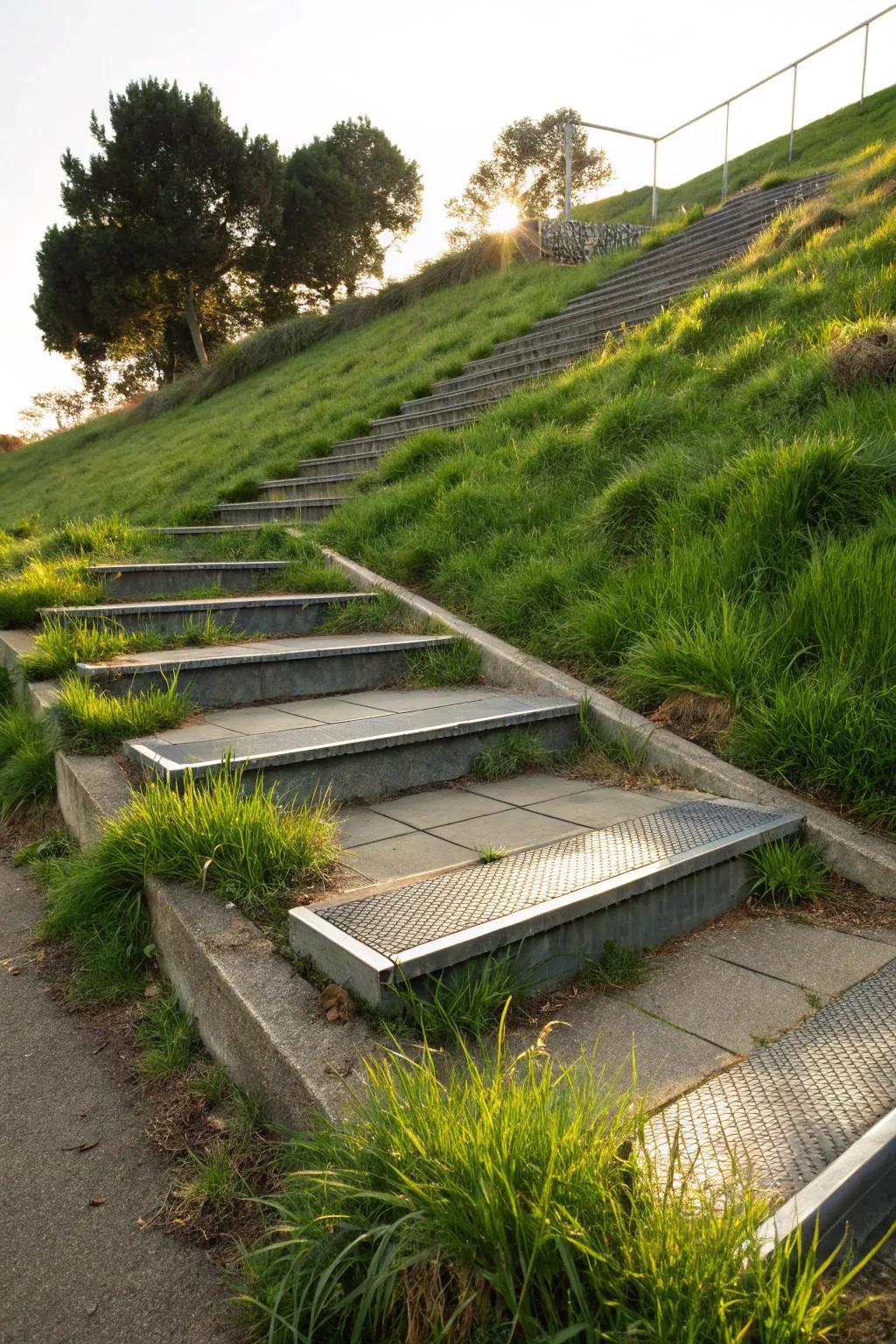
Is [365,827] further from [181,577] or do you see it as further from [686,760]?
[181,577]

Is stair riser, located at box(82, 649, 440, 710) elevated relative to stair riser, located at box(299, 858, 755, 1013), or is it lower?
elevated

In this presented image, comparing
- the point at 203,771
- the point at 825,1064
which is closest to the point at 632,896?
the point at 825,1064

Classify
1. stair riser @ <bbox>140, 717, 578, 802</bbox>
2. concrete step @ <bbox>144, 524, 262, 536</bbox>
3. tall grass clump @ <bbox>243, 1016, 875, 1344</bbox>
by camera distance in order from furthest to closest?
concrete step @ <bbox>144, 524, 262, 536</bbox> < stair riser @ <bbox>140, 717, 578, 802</bbox> < tall grass clump @ <bbox>243, 1016, 875, 1344</bbox>

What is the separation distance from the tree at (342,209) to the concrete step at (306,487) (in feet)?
85.1

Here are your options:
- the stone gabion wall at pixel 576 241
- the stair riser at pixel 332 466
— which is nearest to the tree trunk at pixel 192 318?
the stone gabion wall at pixel 576 241

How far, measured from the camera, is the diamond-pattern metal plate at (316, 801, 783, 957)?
200cm

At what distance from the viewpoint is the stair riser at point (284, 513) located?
8023 mm

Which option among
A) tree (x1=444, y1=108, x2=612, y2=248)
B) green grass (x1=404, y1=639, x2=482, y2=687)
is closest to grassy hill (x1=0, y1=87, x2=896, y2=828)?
green grass (x1=404, y1=639, x2=482, y2=687)

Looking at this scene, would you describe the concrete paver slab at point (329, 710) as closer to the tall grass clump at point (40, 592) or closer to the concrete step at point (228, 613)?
the concrete step at point (228, 613)

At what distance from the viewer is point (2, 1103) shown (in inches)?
79.2

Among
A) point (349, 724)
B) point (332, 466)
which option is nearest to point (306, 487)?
point (332, 466)

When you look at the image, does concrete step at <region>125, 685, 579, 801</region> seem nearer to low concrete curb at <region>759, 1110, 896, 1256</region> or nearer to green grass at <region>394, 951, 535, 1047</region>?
green grass at <region>394, 951, 535, 1047</region>

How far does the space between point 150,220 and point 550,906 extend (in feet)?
102

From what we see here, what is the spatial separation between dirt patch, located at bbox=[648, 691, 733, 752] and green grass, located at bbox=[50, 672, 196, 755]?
2021 millimetres
